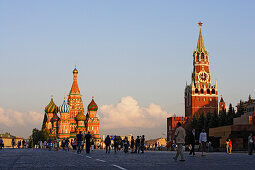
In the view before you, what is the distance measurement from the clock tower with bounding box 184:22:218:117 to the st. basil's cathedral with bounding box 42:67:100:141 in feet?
116

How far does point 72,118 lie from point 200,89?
46.3 metres

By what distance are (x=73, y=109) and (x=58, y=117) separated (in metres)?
6.66

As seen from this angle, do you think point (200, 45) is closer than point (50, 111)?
No

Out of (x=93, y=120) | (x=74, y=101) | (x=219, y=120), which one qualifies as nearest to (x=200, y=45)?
(x=93, y=120)

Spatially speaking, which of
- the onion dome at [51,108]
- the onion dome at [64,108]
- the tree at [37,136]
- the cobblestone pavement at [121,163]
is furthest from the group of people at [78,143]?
the onion dome at [51,108]

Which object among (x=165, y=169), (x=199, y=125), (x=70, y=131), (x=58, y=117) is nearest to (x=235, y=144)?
(x=165, y=169)

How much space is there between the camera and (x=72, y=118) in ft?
488

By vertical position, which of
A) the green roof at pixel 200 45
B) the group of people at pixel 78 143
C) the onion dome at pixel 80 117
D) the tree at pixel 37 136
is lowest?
the group of people at pixel 78 143

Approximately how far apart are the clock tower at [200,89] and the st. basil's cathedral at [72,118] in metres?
35.3

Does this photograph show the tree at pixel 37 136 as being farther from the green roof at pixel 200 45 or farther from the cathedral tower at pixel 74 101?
the green roof at pixel 200 45

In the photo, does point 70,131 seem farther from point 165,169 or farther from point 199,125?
point 165,169

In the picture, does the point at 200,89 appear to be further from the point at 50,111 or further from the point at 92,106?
the point at 50,111

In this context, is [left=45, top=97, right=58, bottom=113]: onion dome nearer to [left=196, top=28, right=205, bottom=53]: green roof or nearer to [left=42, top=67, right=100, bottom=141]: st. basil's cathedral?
[left=42, top=67, right=100, bottom=141]: st. basil's cathedral

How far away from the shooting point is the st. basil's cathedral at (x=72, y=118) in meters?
143
